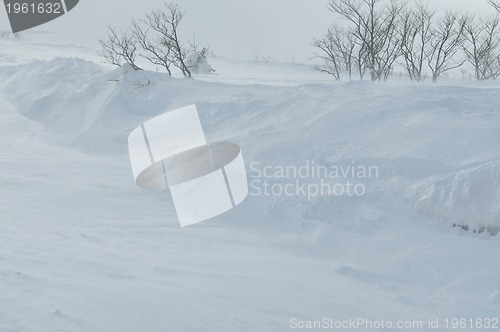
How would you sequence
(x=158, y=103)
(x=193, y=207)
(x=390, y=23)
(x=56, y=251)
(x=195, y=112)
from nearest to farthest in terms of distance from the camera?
(x=56, y=251) → (x=193, y=207) → (x=195, y=112) → (x=158, y=103) → (x=390, y=23)

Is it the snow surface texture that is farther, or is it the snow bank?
the snow bank

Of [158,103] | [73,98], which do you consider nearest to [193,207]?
[158,103]

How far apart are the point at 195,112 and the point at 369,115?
3581 mm

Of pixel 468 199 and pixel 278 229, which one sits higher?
pixel 468 199

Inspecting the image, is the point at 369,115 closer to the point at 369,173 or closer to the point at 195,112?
the point at 369,173

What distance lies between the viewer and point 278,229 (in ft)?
19.2

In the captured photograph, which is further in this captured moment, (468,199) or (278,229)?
(278,229)

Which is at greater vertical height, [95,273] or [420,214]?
[95,273]

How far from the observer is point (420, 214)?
232 inches

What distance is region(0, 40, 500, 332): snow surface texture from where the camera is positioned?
399cm

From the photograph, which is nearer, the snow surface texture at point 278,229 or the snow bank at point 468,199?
the snow surface texture at point 278,229

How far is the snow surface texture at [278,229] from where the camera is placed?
399 cm

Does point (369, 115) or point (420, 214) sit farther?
point (369, 115)

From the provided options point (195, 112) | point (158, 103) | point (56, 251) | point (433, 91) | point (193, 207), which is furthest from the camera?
point (158, 103)
